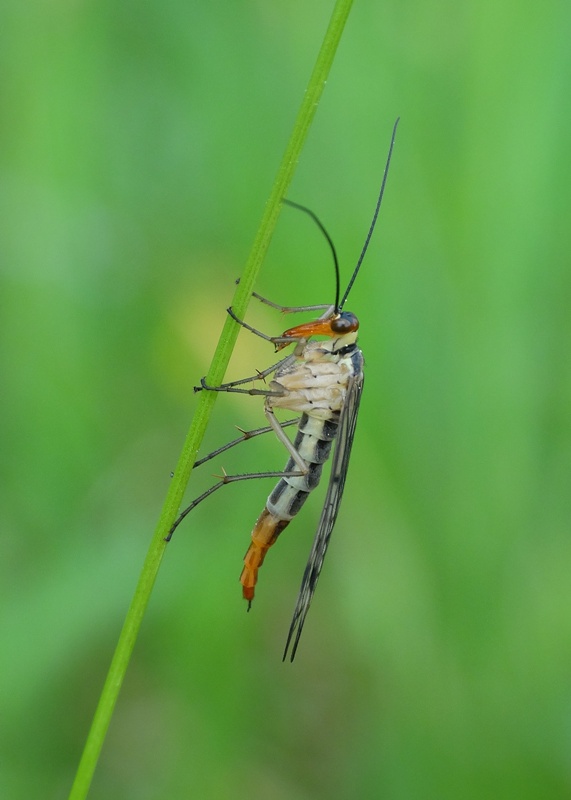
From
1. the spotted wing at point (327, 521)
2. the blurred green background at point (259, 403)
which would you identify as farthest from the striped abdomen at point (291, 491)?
the blurred green background at point (259, 403)

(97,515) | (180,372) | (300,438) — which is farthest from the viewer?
(180,372)

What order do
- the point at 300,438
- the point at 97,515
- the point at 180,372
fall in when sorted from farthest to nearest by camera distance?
the point at 180,372 → the point at 97,515 → the point at 300,438

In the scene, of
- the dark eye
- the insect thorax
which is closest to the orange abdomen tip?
the insect thorax

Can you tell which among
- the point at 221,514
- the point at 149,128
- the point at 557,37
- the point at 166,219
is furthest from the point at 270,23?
the point at 221,514

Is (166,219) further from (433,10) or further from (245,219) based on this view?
(433,10)

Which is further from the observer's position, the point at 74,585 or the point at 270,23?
the point at 270,23

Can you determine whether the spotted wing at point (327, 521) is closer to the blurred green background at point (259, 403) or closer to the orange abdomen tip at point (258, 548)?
the orange abdomen tip at point (258, 548)

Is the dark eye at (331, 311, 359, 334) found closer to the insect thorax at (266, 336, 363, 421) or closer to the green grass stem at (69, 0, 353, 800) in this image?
the insect thorax at (266, 336, 363, 421)
